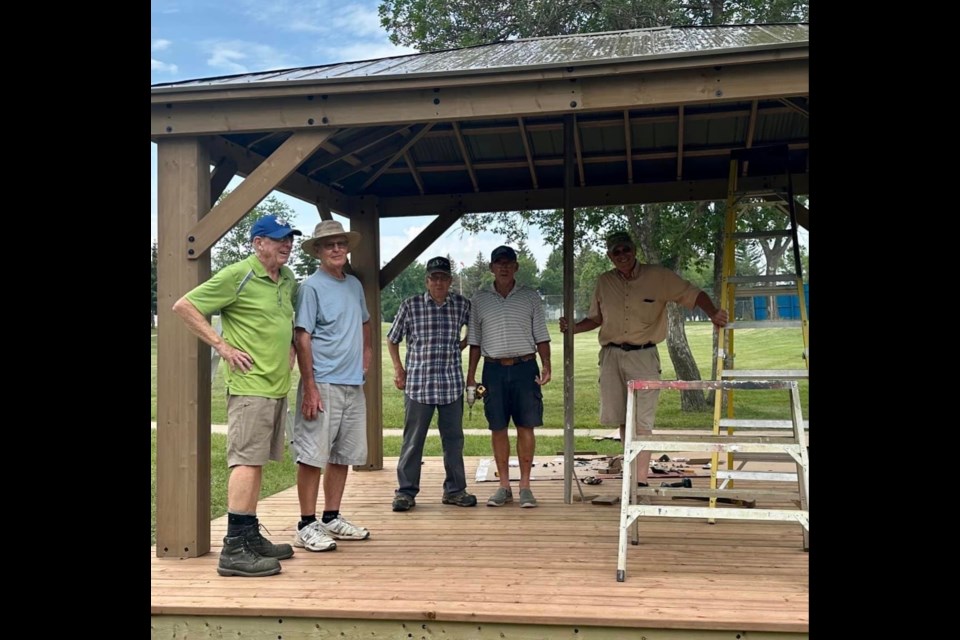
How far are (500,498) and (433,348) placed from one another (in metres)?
A: 1.13

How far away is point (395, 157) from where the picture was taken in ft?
18.4

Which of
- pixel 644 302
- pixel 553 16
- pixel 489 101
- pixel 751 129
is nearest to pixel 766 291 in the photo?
pixel 644 302

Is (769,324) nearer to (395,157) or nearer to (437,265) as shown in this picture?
(437,265)

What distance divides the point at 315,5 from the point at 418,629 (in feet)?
148

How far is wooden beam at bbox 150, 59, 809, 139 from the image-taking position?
11.8 feet

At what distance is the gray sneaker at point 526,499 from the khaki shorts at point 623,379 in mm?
698

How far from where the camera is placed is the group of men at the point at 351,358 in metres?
3.70

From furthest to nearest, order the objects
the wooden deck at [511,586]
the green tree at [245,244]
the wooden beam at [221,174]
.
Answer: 1. the green tree at [245,244]
2. the wooden beam at [221,174]
3. the wooden deck at [511,586]

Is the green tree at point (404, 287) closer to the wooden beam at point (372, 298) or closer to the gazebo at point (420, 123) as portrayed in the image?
the wooden beam at point (372, 298)

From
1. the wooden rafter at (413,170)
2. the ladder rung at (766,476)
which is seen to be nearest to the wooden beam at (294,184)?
the wooden rafter at (413,170)

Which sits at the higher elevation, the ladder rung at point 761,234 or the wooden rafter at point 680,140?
the wooden rafter at point 680,140

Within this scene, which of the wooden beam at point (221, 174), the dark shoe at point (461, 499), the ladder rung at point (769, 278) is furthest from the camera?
the dark shoe at point (461, 499)
